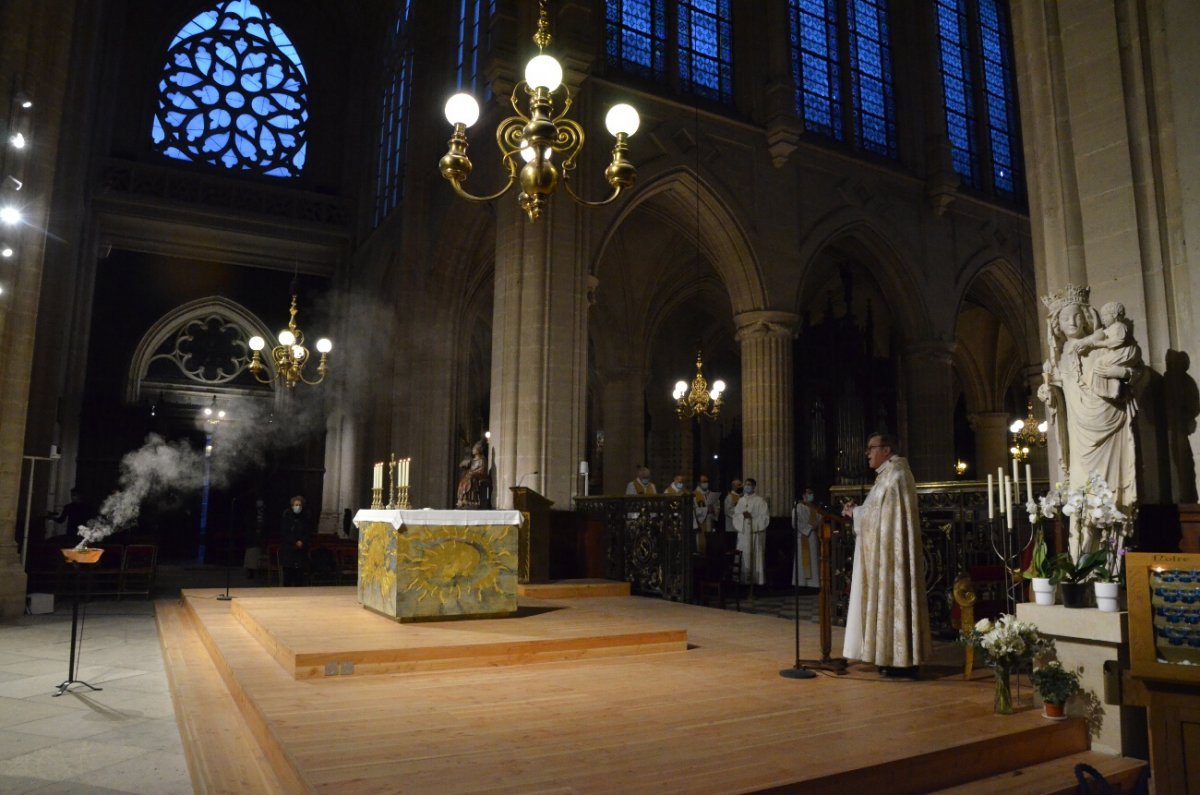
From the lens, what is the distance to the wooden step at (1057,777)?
3416 millimetres

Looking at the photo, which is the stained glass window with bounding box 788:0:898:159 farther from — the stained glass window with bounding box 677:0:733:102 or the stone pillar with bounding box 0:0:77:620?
the stone pillar with bounding box 0:0:77:620

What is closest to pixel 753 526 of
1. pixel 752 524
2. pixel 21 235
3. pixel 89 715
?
pixel 752 524

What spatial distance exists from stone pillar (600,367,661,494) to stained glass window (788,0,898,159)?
20.6 ft

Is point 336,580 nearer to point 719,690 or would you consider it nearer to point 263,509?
point 263,509

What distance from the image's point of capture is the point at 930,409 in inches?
631

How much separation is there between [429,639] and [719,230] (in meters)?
10.7

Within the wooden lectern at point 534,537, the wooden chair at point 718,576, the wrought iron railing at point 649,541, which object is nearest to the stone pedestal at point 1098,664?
the wrought iron railing at point 649,541

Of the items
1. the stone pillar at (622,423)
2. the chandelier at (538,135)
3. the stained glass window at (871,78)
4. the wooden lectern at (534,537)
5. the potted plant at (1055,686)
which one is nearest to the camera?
the potted plant at (1055,686)

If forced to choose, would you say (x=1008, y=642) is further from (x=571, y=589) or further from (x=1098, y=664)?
(x=571, y=589)

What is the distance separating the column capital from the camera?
14422 millimetres

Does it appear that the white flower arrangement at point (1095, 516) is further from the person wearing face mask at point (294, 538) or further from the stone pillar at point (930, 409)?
the stone pillar at point (930, 409)

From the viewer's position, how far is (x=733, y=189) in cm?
1434

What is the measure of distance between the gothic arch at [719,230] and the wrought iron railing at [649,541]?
5.59m

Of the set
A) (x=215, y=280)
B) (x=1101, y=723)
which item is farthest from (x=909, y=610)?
(x=215, y=280)
